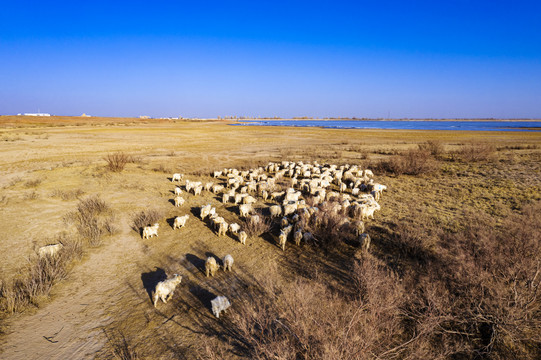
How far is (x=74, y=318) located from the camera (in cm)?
436

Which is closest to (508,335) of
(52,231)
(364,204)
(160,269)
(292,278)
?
(292,278)

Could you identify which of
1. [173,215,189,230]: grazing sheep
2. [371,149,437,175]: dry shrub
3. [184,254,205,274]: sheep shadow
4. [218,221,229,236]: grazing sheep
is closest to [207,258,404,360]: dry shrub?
[184,254,205,274]: sheep shadow

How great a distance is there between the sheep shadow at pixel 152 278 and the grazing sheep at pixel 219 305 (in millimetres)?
1578

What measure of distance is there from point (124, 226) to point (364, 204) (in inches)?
313

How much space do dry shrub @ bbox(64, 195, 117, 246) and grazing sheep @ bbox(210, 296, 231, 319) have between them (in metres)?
4.49

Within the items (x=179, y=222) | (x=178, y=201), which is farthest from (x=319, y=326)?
(x=178, y=201)

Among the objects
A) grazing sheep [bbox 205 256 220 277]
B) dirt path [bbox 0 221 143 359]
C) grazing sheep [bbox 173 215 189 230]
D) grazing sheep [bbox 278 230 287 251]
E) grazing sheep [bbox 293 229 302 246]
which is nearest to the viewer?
dirt path [bbox 0 221 143 359]

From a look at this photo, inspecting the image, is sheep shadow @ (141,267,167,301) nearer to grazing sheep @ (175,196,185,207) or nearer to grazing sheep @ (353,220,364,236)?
grazing sheep @ (175,196,185,207)

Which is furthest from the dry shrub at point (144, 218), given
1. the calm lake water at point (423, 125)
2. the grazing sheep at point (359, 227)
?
the calm lake water at point (423, 125)

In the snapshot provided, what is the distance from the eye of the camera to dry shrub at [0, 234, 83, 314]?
4.48m

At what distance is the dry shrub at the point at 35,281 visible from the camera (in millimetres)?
4480

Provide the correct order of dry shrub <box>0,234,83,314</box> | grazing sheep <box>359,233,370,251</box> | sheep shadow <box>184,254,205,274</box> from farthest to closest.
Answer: grazing sheep <box>359,233,370,251</box>, sheep shadow <box>184,254,205,274</box>, dry shrub <box>0,234,83,314</box>

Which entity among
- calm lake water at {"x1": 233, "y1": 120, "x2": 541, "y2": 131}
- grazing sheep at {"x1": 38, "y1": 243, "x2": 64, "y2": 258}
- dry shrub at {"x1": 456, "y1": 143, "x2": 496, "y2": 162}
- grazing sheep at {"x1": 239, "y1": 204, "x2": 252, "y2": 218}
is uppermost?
calm lake water at {"x1": 233, "y1": 120, "x2": 541, "y2": 131}

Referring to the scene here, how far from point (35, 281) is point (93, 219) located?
344cm
